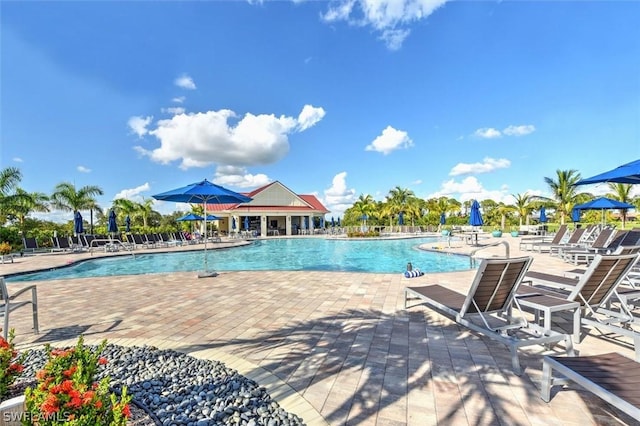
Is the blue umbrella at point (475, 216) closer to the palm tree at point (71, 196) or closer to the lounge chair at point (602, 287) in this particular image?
the lounge chair at point (602, 287)

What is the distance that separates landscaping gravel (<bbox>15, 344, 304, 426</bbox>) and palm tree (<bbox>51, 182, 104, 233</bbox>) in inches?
935

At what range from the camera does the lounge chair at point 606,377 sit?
173cm

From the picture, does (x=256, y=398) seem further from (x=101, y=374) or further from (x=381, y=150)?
(x=381, y=150)

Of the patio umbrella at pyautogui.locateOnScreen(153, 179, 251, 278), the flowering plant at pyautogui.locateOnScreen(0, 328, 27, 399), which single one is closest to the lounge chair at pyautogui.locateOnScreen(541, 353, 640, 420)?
the flowering plant at pyautogui.locateOnScreen(0, 328, 27, 399)

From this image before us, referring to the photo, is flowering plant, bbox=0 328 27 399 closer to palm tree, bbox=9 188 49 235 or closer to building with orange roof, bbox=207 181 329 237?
palm tree, bbox=9 188 49 235

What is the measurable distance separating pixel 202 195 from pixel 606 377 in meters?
9.43

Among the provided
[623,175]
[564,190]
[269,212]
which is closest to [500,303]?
[623,175]

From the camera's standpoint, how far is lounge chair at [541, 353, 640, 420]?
1.73m

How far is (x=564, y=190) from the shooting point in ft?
94.4

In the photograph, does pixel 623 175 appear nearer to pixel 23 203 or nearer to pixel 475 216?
pixel 475 216

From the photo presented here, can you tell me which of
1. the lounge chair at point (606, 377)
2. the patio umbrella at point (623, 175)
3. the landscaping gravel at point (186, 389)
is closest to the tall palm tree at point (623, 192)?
the patio umbrella at point (623, 175)

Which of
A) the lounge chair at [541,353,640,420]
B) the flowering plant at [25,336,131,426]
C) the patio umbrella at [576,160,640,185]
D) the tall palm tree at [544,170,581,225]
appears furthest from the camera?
the tall palm tree at [544,170,581,225]

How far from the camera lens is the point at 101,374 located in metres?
2.83

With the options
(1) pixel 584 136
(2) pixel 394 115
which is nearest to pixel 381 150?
(2) pixel 394 115
